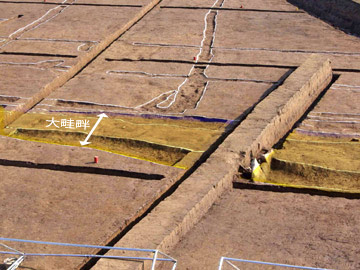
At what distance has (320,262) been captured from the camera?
300 inches

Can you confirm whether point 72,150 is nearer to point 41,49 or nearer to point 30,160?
point 30,160

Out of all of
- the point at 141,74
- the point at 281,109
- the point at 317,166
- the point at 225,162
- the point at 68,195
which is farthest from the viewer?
the point at 141,74

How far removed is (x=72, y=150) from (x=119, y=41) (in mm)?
6929

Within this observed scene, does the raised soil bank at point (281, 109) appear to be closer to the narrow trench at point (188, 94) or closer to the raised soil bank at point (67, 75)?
the narrow trench at point (188, 94)

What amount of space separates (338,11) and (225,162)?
10.7 meters

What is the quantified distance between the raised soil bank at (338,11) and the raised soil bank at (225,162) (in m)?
4.25

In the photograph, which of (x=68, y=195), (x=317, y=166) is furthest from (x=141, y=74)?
(x=68, y=195)

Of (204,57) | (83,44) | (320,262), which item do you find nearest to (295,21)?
(204,57)

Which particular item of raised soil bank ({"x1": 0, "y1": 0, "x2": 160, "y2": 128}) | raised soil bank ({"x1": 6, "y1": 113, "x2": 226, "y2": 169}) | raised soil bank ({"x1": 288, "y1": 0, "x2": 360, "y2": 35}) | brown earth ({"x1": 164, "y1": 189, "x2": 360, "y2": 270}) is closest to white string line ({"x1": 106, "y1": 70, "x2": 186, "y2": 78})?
raised soil bank ({"x1": 0, "y1": 0, "x2": 160, "y2": 128})

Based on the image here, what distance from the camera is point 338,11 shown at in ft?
63.0

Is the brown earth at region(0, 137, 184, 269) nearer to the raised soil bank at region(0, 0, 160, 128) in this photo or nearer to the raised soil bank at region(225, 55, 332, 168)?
the raised soil bank at region(225, 55, 332, 168)

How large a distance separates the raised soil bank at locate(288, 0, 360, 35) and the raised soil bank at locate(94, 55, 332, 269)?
14.0 feet

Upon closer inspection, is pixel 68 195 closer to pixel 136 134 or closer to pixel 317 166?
pixel 136 134

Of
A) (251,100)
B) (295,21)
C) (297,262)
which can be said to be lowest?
(297,262)
